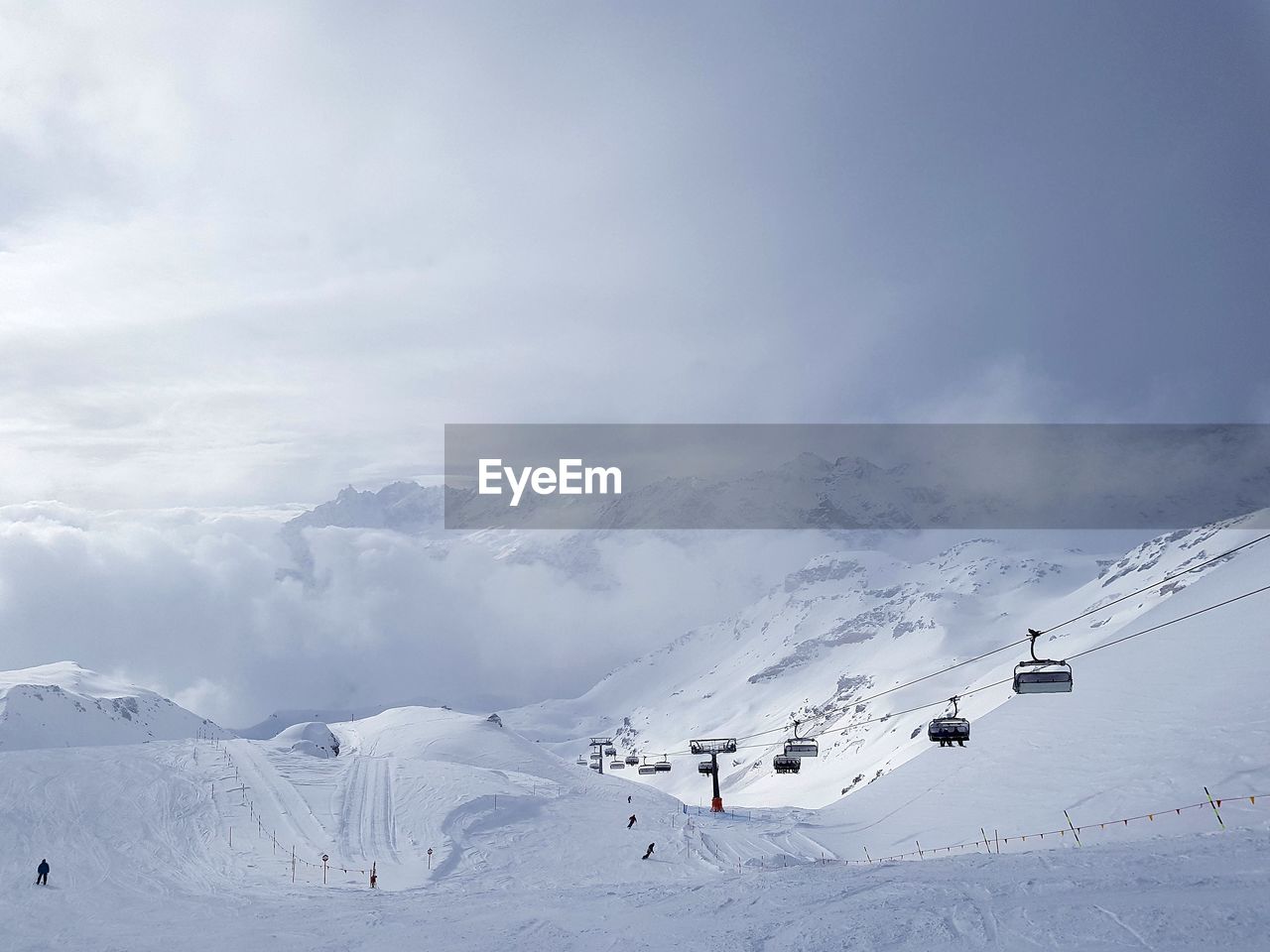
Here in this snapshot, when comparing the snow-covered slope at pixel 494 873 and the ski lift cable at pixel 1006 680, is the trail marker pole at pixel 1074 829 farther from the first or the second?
the ski lift cable at pixel 1006 680

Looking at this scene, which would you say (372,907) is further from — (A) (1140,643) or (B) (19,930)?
(A) (1140,643)

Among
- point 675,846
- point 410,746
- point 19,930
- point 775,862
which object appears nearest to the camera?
point 19,930

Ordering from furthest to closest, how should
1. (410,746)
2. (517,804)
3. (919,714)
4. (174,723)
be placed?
(919,714) → (174,723) → (410,746) → (517,804)

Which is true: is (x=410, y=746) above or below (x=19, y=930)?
above

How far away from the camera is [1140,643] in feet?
245

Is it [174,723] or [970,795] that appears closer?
[970,795]

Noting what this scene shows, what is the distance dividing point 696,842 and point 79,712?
86761 millimetres

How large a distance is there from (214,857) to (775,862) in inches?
965

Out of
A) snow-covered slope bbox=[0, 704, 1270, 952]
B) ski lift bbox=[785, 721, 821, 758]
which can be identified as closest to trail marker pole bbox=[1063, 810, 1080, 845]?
snow-covered slope bbox=[0, 704, 1270, 952]

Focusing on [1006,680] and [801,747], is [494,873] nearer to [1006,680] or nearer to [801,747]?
[801,747]

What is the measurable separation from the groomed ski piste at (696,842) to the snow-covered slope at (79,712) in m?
37.1

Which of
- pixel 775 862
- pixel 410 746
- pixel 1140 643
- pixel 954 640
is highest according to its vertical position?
pixel 954 640

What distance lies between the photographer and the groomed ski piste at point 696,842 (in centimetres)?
1975

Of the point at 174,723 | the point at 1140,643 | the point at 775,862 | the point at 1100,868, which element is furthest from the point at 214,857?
the point at 174,723
